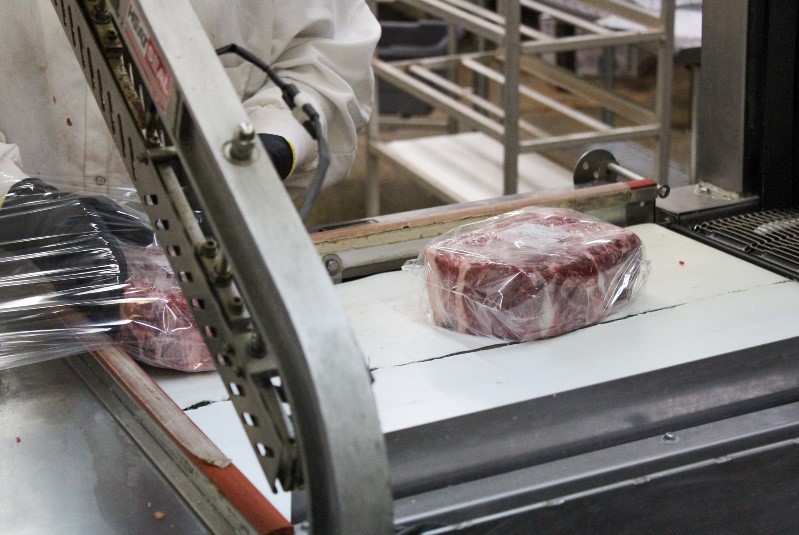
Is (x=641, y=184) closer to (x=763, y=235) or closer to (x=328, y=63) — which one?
(x=763, y=235)

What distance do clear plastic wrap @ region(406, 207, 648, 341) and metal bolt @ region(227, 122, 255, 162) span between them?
634mm

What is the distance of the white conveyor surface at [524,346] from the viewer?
3.77 ft

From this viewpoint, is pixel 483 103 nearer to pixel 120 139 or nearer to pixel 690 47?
pixel 690 47

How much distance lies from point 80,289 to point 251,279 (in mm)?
559

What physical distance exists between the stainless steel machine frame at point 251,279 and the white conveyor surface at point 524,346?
0.29 m

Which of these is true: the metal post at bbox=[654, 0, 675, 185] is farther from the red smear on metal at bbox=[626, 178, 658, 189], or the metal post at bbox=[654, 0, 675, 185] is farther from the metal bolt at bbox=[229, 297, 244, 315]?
the metal bolt at bbox=[229, 297, 244, 315]

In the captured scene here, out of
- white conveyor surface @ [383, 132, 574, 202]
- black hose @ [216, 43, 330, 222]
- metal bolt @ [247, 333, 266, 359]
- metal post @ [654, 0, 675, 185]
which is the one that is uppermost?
black hose @ [216, 43, 330, 222]

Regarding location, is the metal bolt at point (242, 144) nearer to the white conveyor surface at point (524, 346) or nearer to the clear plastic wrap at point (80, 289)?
the white conveyor surface at point (524, 346)

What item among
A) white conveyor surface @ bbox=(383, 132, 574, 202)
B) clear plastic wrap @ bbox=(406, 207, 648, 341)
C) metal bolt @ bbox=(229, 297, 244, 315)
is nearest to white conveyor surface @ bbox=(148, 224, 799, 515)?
clear plastic wrap @ bbox=(406, 207, 648, 341)

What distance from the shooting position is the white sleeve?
5.65ft

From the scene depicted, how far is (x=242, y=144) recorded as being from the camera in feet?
2.32

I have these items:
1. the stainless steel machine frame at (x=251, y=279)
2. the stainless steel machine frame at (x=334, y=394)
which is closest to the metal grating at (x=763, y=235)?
the stainless steel machine frame at (x=334, y=394)

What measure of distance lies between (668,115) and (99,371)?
102 inches

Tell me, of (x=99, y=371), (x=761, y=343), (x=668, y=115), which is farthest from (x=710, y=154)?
(x=668, y=115)
